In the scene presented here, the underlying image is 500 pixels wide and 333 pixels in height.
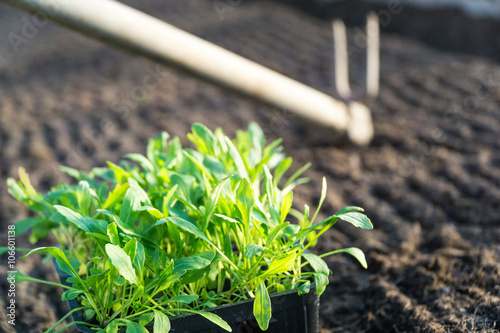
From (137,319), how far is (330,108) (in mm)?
1791

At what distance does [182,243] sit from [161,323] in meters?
0.23

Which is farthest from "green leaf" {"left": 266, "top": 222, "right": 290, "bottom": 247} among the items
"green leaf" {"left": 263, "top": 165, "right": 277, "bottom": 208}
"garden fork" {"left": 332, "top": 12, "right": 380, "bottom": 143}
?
"garden fork" {"left": 332, "top": 12, "right": 380, "bottom": 143}

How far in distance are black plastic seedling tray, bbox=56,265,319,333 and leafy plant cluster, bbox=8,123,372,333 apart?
3cm

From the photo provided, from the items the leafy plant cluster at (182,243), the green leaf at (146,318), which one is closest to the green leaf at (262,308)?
the leafy plant cluster at (182,243)

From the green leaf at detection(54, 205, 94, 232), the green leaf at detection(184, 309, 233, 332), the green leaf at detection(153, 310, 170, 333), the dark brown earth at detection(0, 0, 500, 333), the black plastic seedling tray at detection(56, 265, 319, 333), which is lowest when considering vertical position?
the dark brown earth at detection(0, 0, 500, 333)

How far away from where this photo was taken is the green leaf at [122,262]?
91 centimetres

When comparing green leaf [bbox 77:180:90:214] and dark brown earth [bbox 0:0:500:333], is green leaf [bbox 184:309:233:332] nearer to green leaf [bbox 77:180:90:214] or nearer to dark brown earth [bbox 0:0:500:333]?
green leaf [bbox 77:180:90:214]

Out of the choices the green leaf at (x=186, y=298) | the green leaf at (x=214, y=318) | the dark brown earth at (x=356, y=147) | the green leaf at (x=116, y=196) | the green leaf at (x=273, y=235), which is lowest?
the dark brown earth at (x=356, y=147)

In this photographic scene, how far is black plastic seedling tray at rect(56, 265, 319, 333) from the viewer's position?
1007 millimetres

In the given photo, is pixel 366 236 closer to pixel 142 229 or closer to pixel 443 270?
pixel 443 270

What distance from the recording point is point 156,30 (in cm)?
187

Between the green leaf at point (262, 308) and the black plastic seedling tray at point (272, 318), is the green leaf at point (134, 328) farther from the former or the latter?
the green leaf at point (262, 308)

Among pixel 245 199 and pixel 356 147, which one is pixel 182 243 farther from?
pixel 356 147

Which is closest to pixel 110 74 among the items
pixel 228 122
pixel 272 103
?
pixel 228 122
